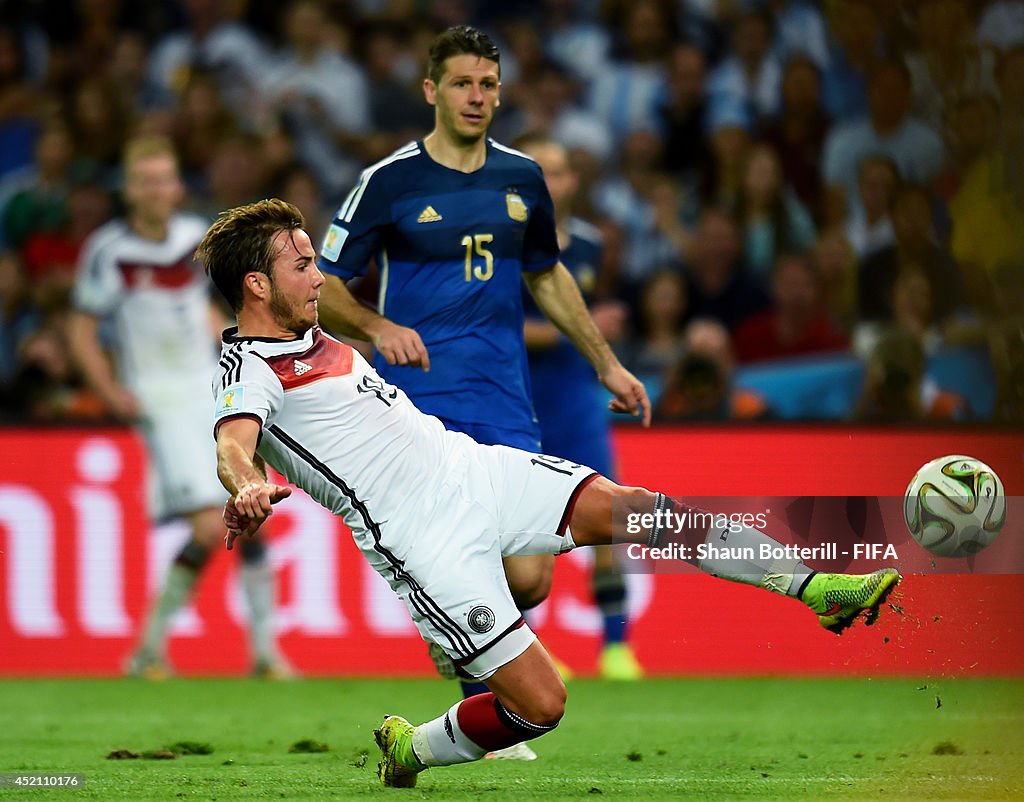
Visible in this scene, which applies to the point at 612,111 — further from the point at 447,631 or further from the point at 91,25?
the point at 447,631

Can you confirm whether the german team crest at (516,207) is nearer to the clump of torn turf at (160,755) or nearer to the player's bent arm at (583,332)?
the player's bent arm at (583,332)

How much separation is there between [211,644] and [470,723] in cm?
505

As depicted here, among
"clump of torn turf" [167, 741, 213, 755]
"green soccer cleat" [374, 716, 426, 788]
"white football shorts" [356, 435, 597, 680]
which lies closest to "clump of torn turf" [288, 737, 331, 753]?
"clump of torn turf" [167, 741, 213, 755]

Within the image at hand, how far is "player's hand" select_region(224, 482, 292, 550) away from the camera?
4367 millimetres

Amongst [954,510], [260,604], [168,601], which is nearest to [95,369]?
[168,601]

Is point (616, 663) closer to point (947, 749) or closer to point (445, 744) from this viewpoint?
point (947, 749)

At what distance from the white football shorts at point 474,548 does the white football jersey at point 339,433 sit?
44mm

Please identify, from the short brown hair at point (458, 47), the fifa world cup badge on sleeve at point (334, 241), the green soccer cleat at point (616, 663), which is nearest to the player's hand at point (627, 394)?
the fifa world cup badge on sleeve at point (334, 241)

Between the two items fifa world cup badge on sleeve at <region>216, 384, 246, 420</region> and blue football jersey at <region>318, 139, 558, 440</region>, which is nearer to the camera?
fifa world cup badge on sleeve at <region>216, 384, 246, 420</region>

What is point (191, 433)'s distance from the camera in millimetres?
9633

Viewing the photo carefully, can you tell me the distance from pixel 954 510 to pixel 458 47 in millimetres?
2435

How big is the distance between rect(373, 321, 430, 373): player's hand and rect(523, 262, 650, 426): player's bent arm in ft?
2.55

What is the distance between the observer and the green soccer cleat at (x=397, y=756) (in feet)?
17.4

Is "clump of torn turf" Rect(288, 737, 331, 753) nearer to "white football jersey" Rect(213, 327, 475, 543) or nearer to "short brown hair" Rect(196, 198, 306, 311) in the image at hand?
"white football jersey" Rect(213, 327, 475, 543)
